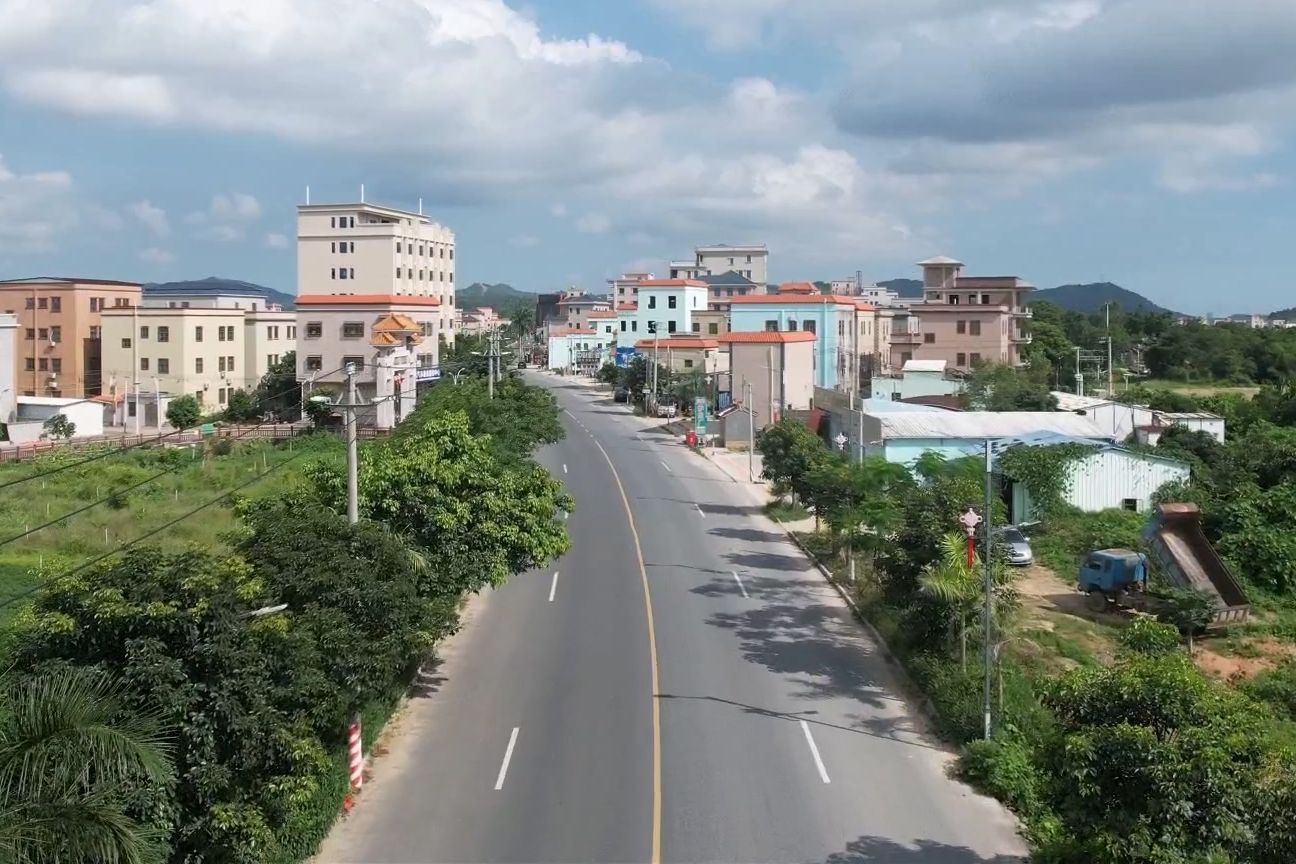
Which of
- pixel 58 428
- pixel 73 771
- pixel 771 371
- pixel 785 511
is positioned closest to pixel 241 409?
pixel 58 428

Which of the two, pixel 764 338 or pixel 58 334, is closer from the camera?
pixel 764 338

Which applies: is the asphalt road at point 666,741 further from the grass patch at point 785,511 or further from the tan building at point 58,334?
the tan building at point 58,334

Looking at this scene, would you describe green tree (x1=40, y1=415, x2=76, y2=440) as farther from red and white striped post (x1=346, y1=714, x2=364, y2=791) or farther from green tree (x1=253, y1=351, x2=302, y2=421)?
red and white striped post (x1=346, y1=714, x2=364, y2=791)

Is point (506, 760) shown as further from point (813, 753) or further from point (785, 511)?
point (785, 511)

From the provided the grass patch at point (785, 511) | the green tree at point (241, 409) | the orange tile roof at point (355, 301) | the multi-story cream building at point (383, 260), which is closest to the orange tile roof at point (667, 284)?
the multi-story cream building at point (383, 260)

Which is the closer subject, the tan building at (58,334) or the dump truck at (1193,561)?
the dump truck at (1193,561)

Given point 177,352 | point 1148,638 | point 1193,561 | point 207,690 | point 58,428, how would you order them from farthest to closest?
point 177,352 → point 58,428 → point 1193,561 → point 1148,638 → point 207,690

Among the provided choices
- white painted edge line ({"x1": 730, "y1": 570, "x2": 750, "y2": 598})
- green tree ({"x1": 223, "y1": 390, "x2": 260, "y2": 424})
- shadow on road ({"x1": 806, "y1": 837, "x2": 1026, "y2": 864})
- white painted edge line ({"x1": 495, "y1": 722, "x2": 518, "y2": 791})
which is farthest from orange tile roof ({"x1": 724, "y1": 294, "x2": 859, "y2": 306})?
shadow on road ({"x1": 806, "y1": 837, "x2": 1026, "y2": 864})
